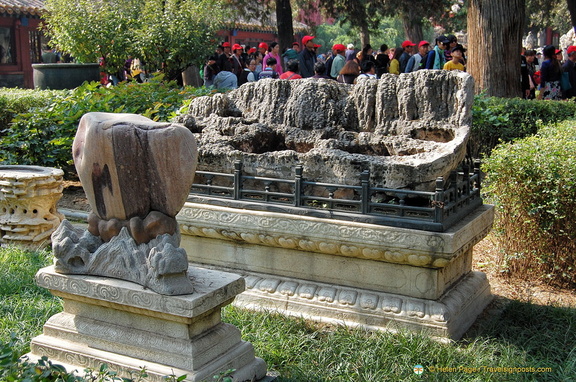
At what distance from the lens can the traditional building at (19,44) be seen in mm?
19547

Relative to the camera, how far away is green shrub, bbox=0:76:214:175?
8492 millimetres

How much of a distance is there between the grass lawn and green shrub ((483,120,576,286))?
72cm

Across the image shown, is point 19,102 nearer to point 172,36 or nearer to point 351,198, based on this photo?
point 172,36

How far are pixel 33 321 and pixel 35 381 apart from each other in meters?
1.95

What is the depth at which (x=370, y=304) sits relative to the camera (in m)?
4.63

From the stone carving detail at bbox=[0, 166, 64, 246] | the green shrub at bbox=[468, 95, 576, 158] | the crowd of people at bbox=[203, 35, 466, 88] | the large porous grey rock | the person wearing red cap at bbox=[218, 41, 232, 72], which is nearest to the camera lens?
the large porous grey rock

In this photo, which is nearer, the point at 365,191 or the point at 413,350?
the point at 413,350

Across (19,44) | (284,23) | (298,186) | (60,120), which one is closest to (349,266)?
(298,186)

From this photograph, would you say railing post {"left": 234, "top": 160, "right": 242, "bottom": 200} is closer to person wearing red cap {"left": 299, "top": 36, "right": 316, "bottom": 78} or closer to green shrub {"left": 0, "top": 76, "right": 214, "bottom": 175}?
green shrub {"left": 0, "top": 76, "right": 214, "bottom": 175}

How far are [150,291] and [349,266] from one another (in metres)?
1.75

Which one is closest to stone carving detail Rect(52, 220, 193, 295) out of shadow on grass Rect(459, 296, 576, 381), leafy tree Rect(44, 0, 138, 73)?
shadow on grass Rect(459, 296, 576, 381)

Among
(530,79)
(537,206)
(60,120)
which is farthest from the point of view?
(530,79)

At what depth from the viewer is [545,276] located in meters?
5.57

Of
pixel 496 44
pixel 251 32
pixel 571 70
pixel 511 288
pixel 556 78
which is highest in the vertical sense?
pixel 251 32
